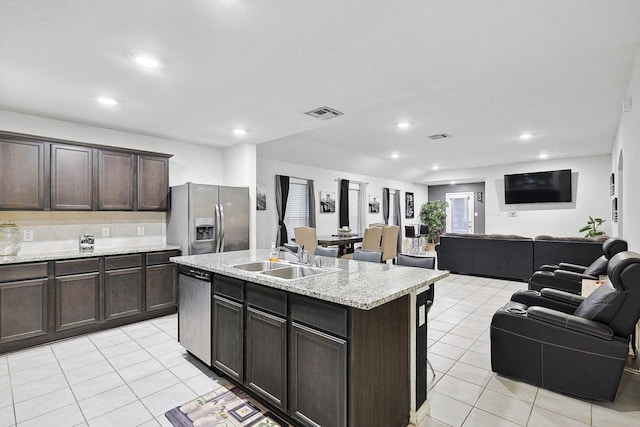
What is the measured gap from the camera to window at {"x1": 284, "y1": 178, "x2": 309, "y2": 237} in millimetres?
7273

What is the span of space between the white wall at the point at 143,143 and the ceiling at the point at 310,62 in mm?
184

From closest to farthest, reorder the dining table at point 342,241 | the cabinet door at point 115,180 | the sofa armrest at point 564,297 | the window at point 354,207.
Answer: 1. the sofa armrest at point 564,297
2. the cabinet door at point 115,180
3. the dining table at point 342,241
4. the window at point 354,207

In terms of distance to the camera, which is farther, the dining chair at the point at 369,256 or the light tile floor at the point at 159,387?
the dining chair at the point at 369,256

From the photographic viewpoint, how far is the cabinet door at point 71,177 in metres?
3.66

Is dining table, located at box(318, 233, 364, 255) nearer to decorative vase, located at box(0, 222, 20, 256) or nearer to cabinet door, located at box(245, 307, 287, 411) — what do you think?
cabinet door, located at box(245, 307, 287, 411)

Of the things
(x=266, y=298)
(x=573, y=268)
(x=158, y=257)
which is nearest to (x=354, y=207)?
(x=573, y=268)

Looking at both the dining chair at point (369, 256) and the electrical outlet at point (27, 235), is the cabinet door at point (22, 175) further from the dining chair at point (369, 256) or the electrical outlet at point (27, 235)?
the dining chair at point (369, 256)

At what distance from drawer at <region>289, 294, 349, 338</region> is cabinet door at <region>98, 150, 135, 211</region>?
327 cm

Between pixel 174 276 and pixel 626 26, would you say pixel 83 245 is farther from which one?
pixel 626 26

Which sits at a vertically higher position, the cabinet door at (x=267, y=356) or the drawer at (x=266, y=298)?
A: the drawer at (x=266, y=298)

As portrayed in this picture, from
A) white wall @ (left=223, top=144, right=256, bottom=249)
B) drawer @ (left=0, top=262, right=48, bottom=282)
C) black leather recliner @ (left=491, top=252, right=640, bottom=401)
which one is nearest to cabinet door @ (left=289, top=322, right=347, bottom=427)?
black leather recliner @ (left=491, top=252, right=640, bottom=401)

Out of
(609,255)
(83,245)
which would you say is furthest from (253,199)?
(609,255)

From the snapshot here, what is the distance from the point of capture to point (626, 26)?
2.11 meters

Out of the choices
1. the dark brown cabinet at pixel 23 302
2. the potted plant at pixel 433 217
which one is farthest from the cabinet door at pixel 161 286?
the potted plant at pixel 433 217
